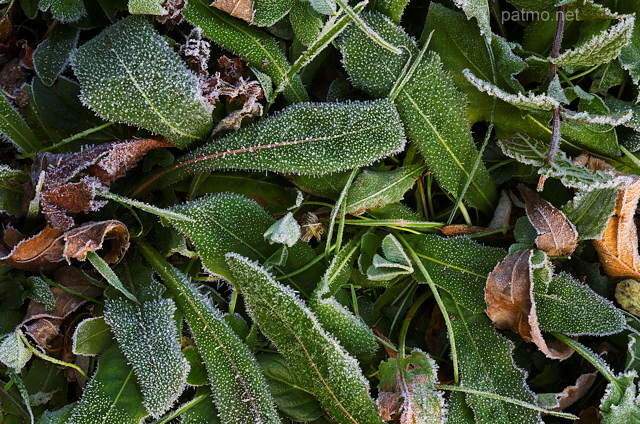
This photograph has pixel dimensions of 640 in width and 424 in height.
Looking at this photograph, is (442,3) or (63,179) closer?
(63,179)

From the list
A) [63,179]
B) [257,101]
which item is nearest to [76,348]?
[63,179]

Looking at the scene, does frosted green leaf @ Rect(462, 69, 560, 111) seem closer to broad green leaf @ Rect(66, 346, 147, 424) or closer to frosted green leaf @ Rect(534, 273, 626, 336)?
frosted green leaf @ Rect(534, 273, 626, 336)

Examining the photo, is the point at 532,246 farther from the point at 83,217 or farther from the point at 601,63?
the point at 83,217

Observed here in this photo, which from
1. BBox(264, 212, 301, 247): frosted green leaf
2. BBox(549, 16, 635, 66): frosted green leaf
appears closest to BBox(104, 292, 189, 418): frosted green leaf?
BBox(264, 212, 301, 247): frosted green leaf

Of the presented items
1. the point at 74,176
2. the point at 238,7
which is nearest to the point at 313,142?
the point at 238,7

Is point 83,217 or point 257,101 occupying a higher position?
point 257,101
